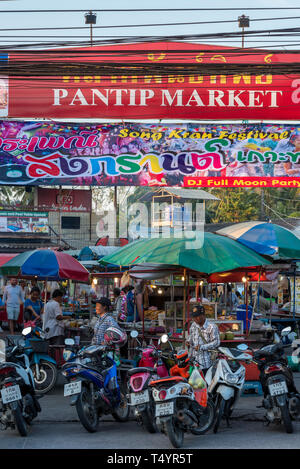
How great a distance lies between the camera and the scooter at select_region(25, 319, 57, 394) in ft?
35.0

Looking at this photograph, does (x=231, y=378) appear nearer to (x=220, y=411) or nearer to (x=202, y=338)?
(x=220, y=411)

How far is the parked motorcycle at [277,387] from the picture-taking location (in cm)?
778

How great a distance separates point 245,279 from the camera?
40.3 ft

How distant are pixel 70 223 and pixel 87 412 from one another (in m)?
31.8

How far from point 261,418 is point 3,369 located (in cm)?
359

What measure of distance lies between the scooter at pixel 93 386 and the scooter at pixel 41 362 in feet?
6.28

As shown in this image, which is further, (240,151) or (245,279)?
(240,151)

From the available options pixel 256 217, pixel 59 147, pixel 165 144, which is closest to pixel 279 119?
pixel 165 144

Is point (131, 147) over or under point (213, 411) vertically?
over

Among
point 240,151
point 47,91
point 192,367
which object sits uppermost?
point 47,91
